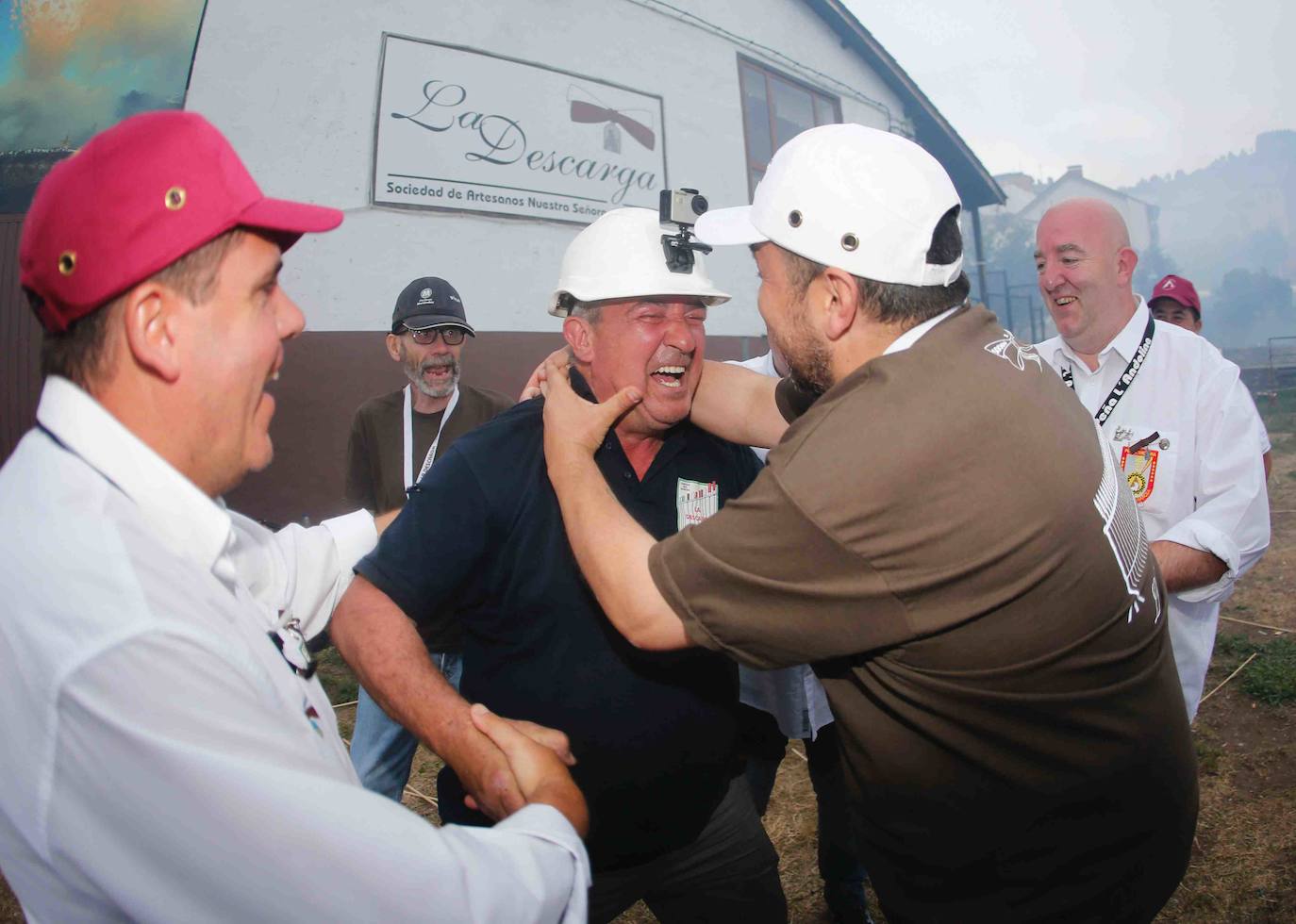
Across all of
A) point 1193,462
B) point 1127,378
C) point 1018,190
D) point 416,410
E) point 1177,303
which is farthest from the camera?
point 1018,190

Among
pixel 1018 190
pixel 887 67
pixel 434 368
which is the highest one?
pixel 1018 190

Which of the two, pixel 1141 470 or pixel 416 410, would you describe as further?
pixel 416 410

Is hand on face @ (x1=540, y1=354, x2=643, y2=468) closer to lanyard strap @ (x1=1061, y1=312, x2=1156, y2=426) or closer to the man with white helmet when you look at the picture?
the man with white helmet

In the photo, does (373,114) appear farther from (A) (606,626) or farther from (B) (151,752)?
(B) (151,752)

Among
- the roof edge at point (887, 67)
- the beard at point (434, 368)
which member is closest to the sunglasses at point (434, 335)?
the beard at point (434, 368)

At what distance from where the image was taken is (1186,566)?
124 inches

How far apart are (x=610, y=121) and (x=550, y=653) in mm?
9408

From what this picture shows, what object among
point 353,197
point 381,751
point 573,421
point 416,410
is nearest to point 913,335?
point 573,421

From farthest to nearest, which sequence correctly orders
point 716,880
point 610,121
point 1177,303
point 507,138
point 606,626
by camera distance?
point 610,121 < point 507,138 < point 1177,303 < point 716,880 < point 606,626

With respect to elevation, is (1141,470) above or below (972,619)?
above

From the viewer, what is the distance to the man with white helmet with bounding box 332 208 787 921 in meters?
2.35

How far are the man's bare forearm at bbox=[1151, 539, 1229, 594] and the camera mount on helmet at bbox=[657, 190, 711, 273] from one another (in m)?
2.20

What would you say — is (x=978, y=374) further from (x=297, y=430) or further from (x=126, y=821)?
(x=297, y=430)

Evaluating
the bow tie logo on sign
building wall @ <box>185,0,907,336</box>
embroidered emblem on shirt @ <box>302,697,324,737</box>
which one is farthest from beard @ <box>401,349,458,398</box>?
the bow tie logo on sign
